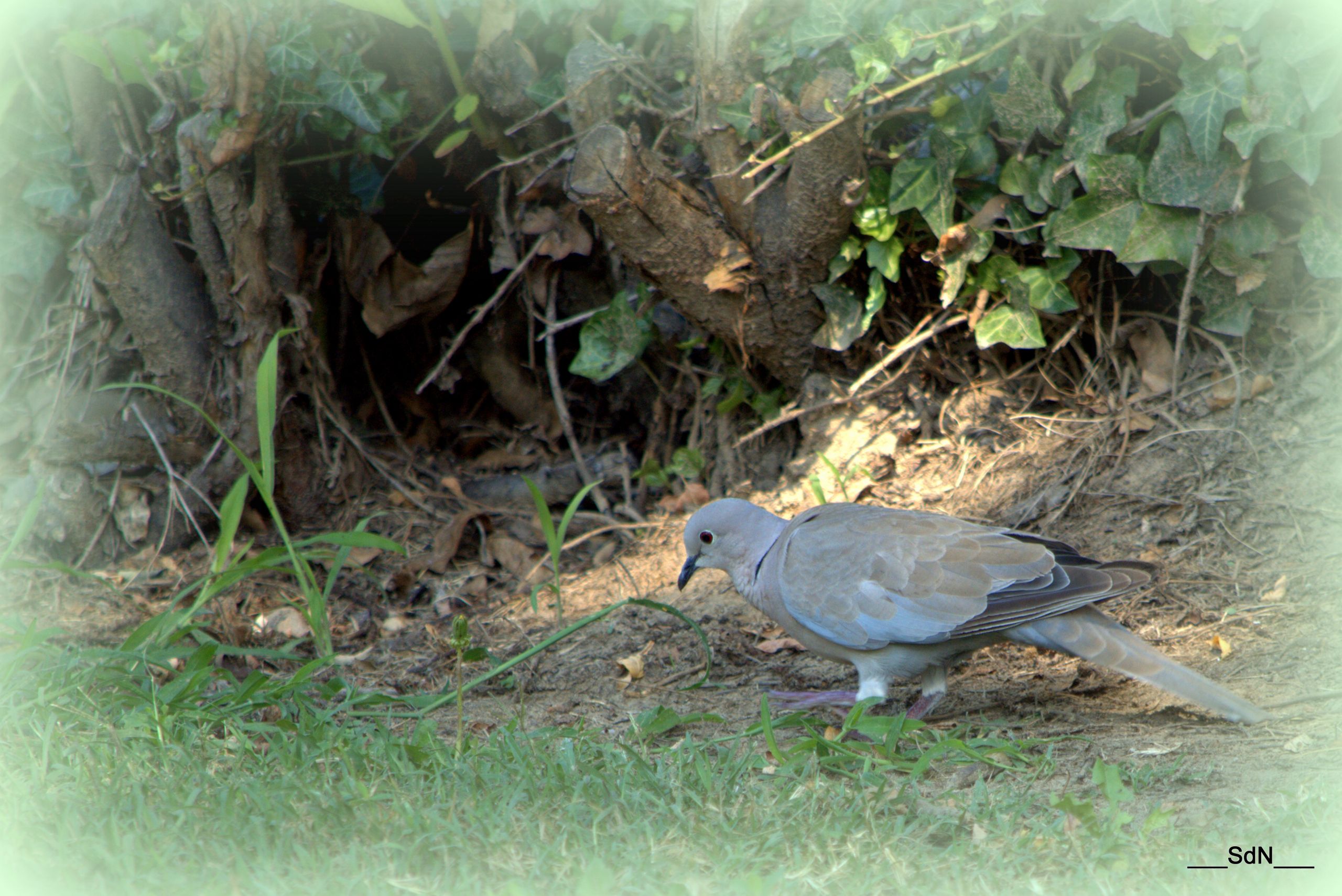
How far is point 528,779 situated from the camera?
2707mm

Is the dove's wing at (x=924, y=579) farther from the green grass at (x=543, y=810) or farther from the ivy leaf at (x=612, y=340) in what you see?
the ivy leaf at (x=612, y=340)

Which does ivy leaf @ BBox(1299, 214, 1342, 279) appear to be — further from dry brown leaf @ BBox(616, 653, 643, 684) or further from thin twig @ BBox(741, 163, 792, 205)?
dry brown leaf @ BBox(616, 653, 643, 684)

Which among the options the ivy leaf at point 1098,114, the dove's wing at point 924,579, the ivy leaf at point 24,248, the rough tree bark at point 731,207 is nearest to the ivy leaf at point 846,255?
the rough tree bark at point 731,207

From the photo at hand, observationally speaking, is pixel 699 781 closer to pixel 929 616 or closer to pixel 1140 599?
pixel 929 616

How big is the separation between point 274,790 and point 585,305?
11.4ft

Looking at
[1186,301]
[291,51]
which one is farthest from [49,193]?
[1186,301]

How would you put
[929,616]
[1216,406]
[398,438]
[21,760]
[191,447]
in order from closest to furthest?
[21,760]
[929,616]
[1216,406]
[191,447]
[398,438]

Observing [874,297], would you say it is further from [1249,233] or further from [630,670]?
[630,670]

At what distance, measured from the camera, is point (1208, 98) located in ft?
12.7

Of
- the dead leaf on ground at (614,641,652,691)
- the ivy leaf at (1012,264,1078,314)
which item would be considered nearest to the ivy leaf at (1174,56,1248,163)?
the ivy leaf at (1012,264,1078,314)

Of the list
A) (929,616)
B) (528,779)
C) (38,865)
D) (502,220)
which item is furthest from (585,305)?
(38,865)

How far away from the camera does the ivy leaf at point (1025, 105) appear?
160 inches

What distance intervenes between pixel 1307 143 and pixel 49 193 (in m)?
5.36

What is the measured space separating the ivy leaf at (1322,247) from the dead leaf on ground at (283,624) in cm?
425
